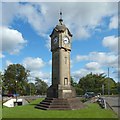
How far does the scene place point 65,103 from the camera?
25547 millimetres

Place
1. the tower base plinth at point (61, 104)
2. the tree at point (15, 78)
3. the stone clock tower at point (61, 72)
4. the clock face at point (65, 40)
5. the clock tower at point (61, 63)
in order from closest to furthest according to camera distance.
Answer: the tower base plinth at point (61, 104) → the stone clock tower at point (61, 72) → the clock tower at point (61, 63) → the clock face at point (65, 40) → the tree at point (15, 78)

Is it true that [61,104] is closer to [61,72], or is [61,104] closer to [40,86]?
[61,72]

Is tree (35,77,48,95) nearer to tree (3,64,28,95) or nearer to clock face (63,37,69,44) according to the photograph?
tree (3,64,28,95)

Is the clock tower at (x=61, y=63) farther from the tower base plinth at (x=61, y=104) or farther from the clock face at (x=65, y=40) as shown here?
the tower base plinth at (x=61, y=104)

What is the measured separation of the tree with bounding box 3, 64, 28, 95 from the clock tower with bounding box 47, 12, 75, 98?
4090 centimetres

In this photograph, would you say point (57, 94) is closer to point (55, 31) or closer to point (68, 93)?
point (68, 93)

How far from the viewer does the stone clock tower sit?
2685 cm

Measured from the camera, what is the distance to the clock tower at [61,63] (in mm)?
27936

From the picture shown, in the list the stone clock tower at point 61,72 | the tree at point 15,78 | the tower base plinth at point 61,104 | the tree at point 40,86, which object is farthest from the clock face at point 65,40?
the tree at point 40,86

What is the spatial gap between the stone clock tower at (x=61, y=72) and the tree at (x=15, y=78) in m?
40.9

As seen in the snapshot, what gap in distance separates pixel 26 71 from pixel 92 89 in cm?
2311

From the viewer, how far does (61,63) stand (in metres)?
28.8

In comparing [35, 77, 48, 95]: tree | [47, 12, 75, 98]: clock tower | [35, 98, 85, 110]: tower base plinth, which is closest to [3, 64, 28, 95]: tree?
[35, 77, 48, 95]: tree

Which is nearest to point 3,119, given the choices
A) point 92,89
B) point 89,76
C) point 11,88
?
point 11,88
